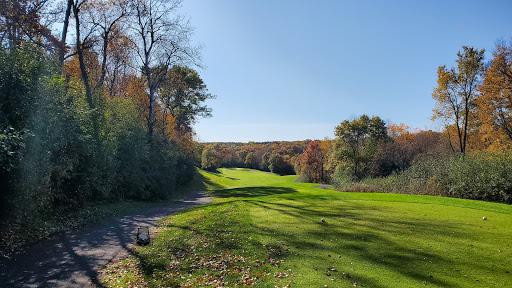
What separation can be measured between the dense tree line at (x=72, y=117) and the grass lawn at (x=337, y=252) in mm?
4820

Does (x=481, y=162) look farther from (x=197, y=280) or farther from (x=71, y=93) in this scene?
(x=71, y=93)

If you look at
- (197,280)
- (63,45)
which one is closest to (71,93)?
(63,45)

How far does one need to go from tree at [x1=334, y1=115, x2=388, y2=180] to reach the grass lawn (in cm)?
2518

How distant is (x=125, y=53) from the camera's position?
81.3 feet

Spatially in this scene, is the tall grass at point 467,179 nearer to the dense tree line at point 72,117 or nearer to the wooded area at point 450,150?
the wooded area at point 450,150

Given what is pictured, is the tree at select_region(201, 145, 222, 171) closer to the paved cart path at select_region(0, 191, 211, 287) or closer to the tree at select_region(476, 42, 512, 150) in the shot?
the tree at select_region(476, 42, 512, 150)

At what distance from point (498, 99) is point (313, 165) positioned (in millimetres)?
29762

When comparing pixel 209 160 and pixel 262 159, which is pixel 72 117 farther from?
pixel 262 159

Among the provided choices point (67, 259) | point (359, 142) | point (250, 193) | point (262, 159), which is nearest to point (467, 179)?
point (250, 193)

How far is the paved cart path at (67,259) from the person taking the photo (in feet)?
18.5

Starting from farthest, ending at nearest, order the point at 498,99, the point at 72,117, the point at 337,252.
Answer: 1. the point at 498,99
2. the point at 72,117
3. the point at 337,252

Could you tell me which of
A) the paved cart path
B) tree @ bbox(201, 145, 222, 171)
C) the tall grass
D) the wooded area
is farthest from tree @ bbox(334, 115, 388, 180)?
tree @ bbox(201, 145, 222, 171)

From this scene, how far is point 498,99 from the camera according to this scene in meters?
24.7

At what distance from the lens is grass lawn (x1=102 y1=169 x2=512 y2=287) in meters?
5.14
